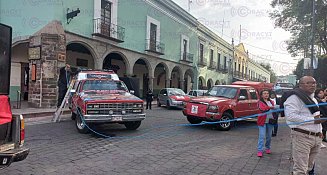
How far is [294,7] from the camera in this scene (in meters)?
24.8

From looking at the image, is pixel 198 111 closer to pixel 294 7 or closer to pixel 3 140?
pixel 3 140

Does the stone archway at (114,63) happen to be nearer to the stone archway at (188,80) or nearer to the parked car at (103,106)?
the stone archway at (188,80)

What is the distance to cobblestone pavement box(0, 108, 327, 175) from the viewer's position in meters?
5.37

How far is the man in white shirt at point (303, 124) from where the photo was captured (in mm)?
3984

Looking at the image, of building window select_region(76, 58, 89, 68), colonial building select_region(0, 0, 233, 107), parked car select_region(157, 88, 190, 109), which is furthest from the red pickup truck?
building window select_region(76, 58, 89, 68)

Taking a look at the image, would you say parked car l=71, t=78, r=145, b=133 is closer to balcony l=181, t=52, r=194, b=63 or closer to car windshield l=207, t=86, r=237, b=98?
car windshield l=207, t=86, r=237, b=98

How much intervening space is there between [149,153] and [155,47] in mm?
18905

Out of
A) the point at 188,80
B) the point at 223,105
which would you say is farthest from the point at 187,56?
the point at 223,105

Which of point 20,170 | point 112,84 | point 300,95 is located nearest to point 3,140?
point 20,170

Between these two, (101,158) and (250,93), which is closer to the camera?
(101,158)

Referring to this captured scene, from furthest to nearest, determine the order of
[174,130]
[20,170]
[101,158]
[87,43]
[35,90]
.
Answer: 1. [87,43]
2. [35,90]
3. [174,130]
4. [101,158]
5. [20,170]

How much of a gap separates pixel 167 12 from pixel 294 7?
11.5 metres

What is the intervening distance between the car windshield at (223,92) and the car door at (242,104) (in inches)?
10.3

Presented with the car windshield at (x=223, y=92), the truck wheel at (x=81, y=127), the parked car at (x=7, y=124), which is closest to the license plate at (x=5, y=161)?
the parked car at (x=7, y=124)
